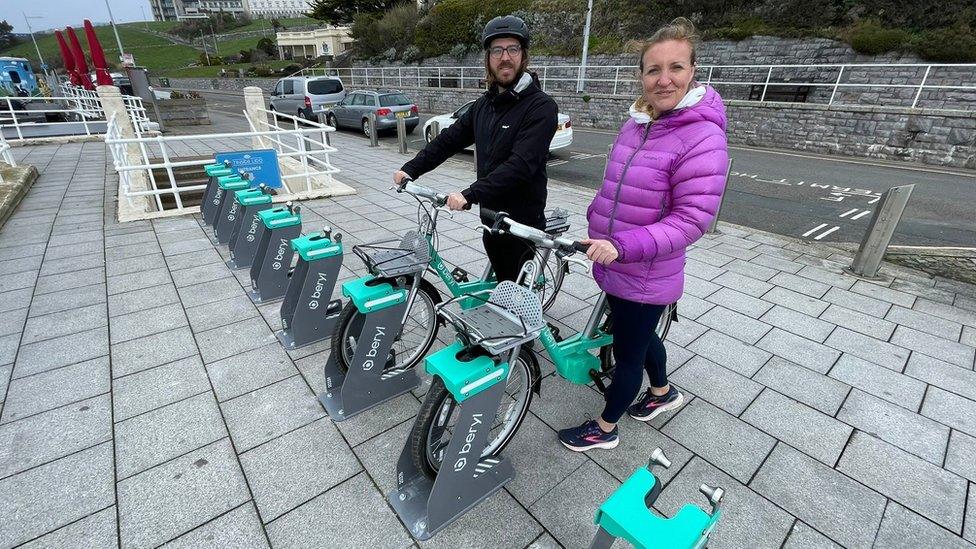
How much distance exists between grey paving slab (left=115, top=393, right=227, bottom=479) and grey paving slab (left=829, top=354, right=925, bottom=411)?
4.05m

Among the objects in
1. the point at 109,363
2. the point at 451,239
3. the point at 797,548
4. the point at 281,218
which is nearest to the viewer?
the point at 797,548

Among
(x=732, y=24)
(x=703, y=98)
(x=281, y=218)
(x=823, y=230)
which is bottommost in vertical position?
(x=823, y=230)

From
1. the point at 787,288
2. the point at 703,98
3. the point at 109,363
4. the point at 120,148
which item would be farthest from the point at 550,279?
the point at 120,148

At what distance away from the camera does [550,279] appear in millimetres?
3807

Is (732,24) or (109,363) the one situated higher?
(732,24)

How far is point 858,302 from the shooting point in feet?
13.3

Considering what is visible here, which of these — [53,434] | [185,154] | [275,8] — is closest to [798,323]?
[53,434]

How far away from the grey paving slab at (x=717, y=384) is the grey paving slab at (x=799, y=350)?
53 cm

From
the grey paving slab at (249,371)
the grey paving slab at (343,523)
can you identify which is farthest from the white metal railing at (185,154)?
the grey paving slab at (343,523)

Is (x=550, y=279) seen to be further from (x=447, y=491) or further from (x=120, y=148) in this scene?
(x=120, y=148)

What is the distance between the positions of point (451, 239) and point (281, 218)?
2170 millimetres

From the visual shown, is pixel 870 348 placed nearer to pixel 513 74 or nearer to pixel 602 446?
pixel 602 446

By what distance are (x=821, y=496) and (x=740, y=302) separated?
7.09 feet

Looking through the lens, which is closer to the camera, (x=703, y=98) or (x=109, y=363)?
(x=703, y=98)
